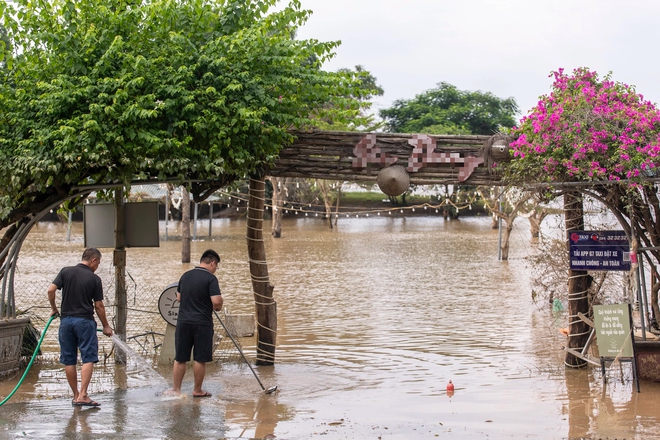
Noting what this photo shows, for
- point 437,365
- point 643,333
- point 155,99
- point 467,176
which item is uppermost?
point 155,99

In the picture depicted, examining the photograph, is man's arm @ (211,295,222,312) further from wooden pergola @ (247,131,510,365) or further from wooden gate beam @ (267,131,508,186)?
wooden gate beam @ (267,131,508,186)

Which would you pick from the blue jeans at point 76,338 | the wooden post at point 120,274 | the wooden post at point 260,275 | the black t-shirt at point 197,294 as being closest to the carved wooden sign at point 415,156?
the wooden post at point 260,275

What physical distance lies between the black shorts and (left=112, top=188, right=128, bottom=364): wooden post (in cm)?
242

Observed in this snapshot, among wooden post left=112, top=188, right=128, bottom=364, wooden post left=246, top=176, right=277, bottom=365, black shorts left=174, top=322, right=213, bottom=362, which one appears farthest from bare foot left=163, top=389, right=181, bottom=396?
wooden post left=112, top=188, right=128, bottom=364

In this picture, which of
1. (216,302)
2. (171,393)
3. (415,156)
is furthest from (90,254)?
(415,156)

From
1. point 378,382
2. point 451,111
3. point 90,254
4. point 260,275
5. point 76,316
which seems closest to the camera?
point 76,316

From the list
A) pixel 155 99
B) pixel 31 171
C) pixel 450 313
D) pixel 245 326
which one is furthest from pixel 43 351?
pixel 450 313

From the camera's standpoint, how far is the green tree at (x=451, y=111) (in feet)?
174

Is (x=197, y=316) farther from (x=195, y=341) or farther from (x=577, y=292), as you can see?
(x=577, y=292)

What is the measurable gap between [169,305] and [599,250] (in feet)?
17.8

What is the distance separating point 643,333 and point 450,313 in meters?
6.81

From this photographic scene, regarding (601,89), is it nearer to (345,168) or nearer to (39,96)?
(345,168)

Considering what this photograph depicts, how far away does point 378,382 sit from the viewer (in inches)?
369

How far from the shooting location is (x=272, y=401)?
8.04 metres
